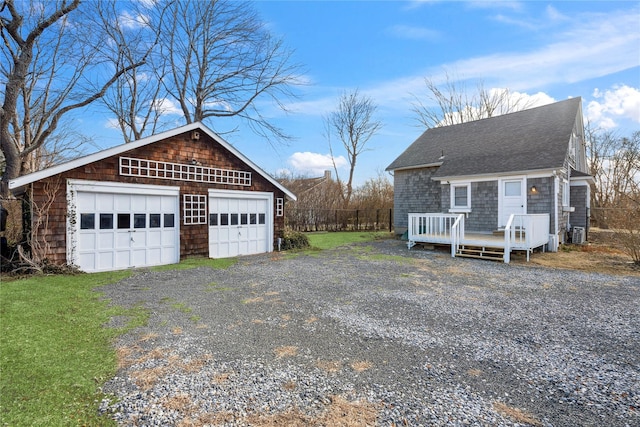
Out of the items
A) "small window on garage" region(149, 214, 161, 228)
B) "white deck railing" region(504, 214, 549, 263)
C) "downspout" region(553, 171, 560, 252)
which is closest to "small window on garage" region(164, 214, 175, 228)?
"small window on garage" region(149, 214, 161, 228)

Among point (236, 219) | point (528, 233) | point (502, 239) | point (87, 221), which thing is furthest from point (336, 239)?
point (87, 221)

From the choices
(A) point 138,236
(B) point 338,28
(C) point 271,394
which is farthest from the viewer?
(B) point 338,28

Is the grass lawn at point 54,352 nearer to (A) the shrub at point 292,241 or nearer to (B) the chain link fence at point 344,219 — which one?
(A) the shrub at point 292,241

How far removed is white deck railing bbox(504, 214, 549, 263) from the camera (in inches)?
359

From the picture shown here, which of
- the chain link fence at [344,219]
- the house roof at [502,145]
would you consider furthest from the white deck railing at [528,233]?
the chain link fence at [344,219]

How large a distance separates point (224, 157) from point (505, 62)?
12.0 meters

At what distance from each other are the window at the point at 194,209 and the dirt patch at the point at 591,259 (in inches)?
385

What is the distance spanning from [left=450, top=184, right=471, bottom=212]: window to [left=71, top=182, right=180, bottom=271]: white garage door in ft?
34.9

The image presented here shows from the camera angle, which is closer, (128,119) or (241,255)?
(241,255)

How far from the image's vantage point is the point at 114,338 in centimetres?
374

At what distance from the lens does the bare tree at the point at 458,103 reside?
85.0 feet

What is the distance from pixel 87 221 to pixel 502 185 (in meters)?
13.3

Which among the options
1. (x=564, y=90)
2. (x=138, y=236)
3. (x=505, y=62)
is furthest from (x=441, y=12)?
(x=564, y=90)

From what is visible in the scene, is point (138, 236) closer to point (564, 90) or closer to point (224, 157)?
point (224, 157)
